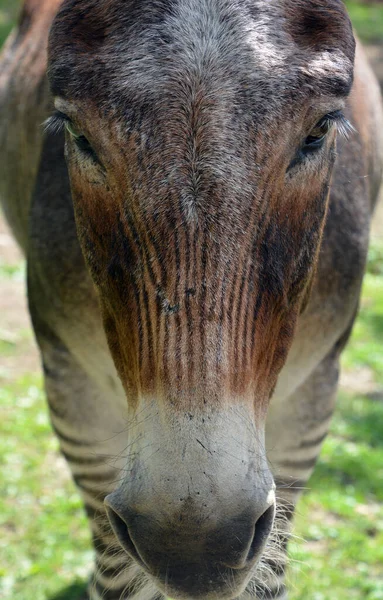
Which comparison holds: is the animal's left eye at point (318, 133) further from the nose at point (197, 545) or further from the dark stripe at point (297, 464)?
the dark stripe at point (297, 464)

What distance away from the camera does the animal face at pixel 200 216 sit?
221 cm

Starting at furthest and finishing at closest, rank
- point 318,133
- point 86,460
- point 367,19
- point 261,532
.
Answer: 1. point 367,19
2. point 86,460
3. point 318,133
4. point 261,532

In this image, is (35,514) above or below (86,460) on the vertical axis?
below

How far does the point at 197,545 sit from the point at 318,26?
165 cm

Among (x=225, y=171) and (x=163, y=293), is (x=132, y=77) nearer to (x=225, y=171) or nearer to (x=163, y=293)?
(x=225, y=171)

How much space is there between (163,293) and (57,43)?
3.16 feet

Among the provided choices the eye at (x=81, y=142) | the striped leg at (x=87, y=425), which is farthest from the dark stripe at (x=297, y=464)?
the eye at (x=81, y=142)

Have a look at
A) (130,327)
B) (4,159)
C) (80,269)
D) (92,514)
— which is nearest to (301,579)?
(92,514)

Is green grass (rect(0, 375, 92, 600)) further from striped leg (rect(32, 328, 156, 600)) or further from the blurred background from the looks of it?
striped leg (rect(32, 328, 156, 600))

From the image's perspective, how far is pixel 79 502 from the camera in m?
5.67

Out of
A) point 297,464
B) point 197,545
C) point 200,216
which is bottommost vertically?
point 297,464

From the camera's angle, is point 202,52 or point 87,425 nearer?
point 202,52

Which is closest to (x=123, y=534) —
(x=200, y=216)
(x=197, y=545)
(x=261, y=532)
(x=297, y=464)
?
(x=197, y=545)

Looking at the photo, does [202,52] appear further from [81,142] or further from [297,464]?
[297,464]
